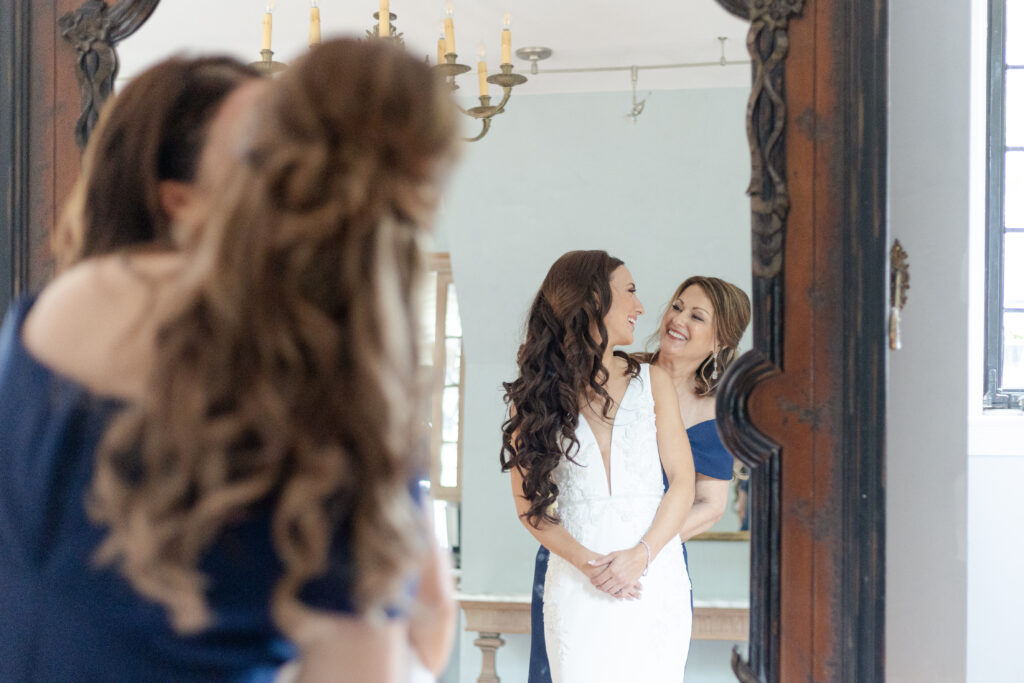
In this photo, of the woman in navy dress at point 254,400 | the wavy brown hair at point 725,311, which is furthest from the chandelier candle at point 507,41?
the woman in navy dress at point 254,400

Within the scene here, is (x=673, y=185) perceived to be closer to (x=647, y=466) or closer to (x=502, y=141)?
(x=502, y=141)

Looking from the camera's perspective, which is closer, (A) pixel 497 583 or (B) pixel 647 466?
(A) pixel 497 583

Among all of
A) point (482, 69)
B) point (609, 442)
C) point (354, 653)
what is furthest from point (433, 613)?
point (609, 442)

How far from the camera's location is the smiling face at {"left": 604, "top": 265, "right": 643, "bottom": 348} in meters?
1.22

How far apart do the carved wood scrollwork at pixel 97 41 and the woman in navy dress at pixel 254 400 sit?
88 cm

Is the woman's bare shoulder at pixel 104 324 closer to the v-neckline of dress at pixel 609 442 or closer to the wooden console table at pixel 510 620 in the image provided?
the wooden console table at pixel 510 620

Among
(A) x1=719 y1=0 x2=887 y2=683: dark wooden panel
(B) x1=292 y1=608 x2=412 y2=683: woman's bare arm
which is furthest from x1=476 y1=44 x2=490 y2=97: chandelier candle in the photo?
(B) x1=292 y1=608 x2=412 y2=683: woman's bare arm

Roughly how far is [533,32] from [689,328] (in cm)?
44

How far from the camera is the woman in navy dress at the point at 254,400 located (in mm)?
485

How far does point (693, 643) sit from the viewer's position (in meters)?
1.21

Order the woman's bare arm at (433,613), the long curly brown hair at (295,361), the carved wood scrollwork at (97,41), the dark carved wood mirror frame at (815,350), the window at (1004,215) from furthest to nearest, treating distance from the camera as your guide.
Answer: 1. the window at (1004,215)
2. the carved wood scrollwork at (97,41)
3. the dark carved wood mirror frame at (815,350)
4. the woman's bare arm at (433,613)
5. the long curly brown hair at (295,361)

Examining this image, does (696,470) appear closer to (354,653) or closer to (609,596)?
(609,596)

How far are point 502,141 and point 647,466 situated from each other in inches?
20.4

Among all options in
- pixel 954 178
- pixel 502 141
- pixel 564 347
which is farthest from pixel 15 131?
pixel 954 178
